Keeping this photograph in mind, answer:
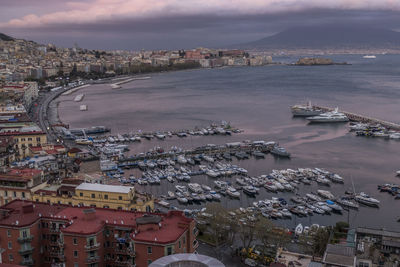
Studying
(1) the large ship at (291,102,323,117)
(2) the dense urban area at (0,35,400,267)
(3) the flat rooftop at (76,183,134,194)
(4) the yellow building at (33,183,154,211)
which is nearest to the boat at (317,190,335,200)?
(2) the dense urban area at (0,35,400,267)

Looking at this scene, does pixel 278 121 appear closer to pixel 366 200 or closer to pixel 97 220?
pixel 366 200

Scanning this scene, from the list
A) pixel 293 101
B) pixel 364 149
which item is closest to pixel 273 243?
pixel 364 149

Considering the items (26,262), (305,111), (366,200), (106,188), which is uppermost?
(106,188)

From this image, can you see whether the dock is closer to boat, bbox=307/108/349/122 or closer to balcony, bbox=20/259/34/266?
boat, bbox=307/108/349/122

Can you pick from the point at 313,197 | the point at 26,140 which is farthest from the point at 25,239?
the point at 26,140

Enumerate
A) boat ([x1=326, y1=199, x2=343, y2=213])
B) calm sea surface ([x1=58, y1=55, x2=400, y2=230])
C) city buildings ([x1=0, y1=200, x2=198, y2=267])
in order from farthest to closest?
calm sea surface ([x1=58, y1=55, x2=400, y2=230]) < boat ([x1=326, y1=199, x2=343, y2=213]) < city buildings ([x1=0, y1=200, x2=198, y2=267])

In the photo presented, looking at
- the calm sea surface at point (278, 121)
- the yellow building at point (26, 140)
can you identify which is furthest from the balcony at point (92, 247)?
the yellow building at point (26, 140)

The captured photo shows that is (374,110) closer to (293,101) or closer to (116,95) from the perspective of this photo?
(293,101)

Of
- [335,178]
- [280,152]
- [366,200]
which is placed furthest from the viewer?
[280,152]

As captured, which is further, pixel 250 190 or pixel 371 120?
pixel 371 120
